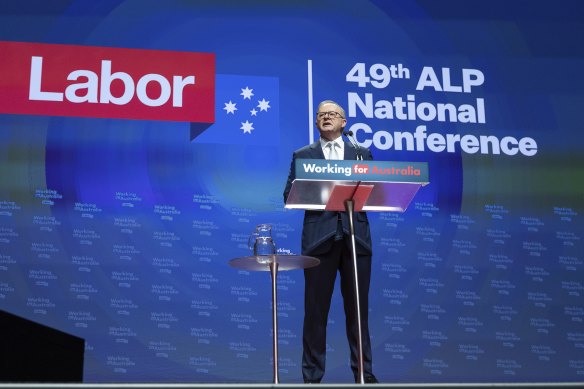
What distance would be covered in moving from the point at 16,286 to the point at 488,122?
10.6 feet

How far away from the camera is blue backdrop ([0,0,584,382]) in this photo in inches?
193

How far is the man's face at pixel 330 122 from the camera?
400 centimetres

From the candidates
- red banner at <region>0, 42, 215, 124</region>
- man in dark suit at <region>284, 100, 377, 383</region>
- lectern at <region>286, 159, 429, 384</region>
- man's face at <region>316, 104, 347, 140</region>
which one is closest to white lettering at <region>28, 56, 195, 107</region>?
red banner at <region>0, 42, 215, 124</region>

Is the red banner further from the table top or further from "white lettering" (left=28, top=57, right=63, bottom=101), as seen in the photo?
the table top

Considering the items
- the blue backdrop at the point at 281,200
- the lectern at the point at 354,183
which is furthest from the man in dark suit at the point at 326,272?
the blue backdrop at the point at 281,200

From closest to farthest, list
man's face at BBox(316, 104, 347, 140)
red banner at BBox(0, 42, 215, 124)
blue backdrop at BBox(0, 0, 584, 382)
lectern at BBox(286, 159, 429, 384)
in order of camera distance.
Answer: lectern at BBox(286, 159, 429, 384) → man's face at BBox(316, 104, 347, 140) → blue backdrop at BBox(0, 0, 584, 382) → red banner at BBox(0, 42, 215, 124)

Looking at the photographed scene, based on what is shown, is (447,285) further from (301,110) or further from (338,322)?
(301,110)

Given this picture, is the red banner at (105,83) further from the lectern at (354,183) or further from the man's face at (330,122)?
the lectern at (354,183)

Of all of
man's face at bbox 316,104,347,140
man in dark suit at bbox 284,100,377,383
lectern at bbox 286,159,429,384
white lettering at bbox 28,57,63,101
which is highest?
white lettering at bbox 28,57,63,101

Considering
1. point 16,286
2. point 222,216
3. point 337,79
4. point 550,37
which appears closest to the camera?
point 16,286

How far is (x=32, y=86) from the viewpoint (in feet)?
17.1

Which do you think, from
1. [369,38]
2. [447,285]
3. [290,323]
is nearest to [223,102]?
[369,38]

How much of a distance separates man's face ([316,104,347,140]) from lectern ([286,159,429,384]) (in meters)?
1.15

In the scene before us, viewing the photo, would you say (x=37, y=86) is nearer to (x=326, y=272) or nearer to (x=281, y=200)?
(x=281, y=200)
